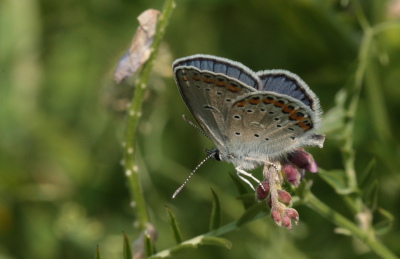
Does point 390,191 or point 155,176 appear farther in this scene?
point 155,176

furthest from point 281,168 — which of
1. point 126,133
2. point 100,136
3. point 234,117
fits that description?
point 100,136

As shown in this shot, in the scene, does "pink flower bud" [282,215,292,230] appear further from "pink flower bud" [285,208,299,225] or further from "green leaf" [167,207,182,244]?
"green leaf" [167,207,182,244]

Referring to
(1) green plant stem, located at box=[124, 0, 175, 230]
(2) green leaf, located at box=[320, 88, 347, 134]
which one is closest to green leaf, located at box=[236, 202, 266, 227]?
(1) green plant stem, located at box=[124, 0, 175, 230]

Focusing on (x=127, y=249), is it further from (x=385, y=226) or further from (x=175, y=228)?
(x=385, y=226)

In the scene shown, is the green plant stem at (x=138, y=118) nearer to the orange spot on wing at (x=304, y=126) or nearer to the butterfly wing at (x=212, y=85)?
the butterfly wing at (x=212, y=85)

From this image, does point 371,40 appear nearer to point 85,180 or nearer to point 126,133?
point 126,133

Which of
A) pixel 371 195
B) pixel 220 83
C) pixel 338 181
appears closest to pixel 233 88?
pixel 220 83
